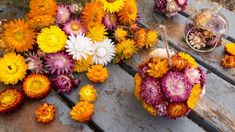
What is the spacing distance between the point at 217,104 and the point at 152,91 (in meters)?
0.34

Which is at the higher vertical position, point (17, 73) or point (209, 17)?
point (209, 17)

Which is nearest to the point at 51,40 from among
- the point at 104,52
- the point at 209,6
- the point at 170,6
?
the point at 104,52

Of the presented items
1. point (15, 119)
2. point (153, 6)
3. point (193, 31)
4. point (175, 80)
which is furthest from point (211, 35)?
point (15, 119)

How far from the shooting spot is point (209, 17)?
160 centimetres

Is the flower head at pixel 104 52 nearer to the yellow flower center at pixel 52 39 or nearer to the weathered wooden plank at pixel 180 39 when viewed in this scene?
the yellow flower center at pixel 52 39

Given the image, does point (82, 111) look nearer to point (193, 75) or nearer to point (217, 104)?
point (193, 75)

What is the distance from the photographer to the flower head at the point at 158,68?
3.96 feet

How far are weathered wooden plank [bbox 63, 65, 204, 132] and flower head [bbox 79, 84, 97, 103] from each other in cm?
3

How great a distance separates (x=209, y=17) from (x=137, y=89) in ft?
1.70

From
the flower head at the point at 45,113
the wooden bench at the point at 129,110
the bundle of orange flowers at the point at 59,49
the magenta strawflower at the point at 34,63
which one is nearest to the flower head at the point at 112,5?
the bundle of orange flowers at the point at 59,49

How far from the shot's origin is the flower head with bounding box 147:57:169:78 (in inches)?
47.5

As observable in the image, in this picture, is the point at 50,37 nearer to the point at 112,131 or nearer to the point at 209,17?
the point at 112,131

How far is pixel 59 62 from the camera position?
140 centimetres

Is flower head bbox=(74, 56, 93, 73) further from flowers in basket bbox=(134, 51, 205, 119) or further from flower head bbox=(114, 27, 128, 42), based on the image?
flowers in basket bbox=(134, 51, 205, 119)
